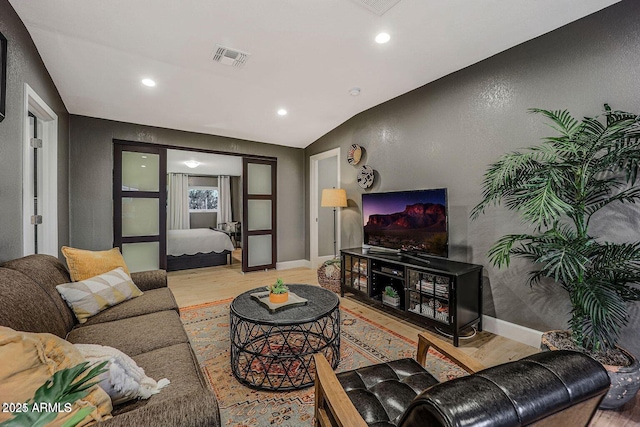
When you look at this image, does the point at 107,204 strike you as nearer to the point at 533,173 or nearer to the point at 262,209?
the point at 262,209

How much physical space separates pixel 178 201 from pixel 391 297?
24.4ft

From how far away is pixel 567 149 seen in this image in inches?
74.7

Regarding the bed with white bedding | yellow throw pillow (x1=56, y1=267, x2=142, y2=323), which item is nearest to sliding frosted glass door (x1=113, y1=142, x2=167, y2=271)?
the bed with white bedding

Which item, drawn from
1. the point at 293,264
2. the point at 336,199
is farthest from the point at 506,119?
the point at 293,264

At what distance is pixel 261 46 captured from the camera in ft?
8.50

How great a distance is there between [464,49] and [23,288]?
3606 millimetres

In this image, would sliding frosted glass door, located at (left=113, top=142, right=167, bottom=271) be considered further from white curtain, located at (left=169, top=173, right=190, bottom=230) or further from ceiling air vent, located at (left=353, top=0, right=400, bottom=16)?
white curtain, located at (left=169, top=173, right=190, bottom=230)

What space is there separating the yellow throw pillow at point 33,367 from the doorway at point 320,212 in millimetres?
4316

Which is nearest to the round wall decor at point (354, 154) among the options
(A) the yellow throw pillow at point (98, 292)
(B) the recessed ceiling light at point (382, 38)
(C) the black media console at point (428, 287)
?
(C) the black media console at point (428, 287)

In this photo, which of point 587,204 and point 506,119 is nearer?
point 587,204

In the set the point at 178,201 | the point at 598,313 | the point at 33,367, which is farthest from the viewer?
the point at 178,201

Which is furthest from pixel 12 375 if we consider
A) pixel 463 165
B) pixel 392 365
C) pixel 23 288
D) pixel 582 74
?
pixel 582 74

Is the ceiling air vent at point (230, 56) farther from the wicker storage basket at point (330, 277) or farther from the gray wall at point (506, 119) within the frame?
the wicker storage basket at point (330, 277)

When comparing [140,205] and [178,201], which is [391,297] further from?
[178,201]
